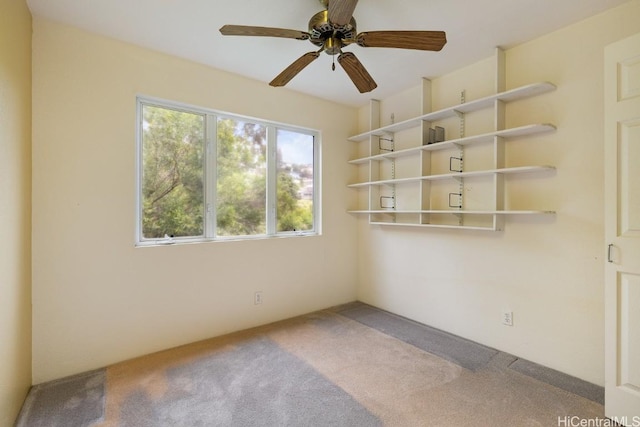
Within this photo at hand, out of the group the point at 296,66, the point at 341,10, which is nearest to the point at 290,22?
the point at 296,66

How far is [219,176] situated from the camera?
291 centimetres

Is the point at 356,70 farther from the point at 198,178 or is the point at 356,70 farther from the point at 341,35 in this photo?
the point at 198,178

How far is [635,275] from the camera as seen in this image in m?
1.65

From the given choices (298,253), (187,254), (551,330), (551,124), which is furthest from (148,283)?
(551,124)

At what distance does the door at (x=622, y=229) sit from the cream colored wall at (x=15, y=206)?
10.8 feet

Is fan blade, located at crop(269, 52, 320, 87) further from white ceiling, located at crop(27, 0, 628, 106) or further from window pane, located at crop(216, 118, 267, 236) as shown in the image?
window pane, located at crop(216, 118, 267, 236)

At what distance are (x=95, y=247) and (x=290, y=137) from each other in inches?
84.6

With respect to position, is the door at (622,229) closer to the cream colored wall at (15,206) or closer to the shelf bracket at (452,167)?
the shelf bracket at (452,167)

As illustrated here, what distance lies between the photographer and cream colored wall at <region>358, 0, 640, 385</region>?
204 cm

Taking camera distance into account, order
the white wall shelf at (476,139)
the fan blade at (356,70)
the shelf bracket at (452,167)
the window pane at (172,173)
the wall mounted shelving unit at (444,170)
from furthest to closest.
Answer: the shelf bracket at (452,167), the window pane at (172,173), the wall mounted shelving unit at (444,170), the white wall shelf at (476,139), the fan blade at (356,70)

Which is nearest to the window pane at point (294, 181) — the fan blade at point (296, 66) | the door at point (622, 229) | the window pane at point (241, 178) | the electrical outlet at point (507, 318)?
the window pane at point (241, 178)

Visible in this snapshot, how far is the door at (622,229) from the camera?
1647mm

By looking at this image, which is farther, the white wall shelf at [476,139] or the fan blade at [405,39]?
the white wall shelf at [476,139]

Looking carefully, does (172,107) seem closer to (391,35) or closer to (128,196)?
(128,196)
